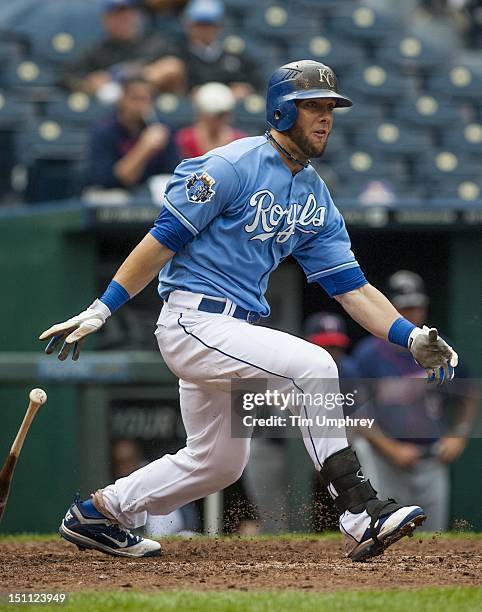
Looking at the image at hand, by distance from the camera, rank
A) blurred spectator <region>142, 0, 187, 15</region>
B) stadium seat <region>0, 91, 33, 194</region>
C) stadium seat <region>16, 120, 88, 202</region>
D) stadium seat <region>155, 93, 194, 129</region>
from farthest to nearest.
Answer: blurred spectator <region>142, 0, 187, 15</region> < stadium seat <region>155, 93, 194, 129</region> < stadium seat <region>0, 91, 33, 194</region> < stadium seat <region>16, 120, 88, 202</region>

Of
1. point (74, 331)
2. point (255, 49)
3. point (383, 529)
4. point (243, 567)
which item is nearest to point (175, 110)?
point (255, 49)

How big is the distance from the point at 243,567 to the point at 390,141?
5722mm

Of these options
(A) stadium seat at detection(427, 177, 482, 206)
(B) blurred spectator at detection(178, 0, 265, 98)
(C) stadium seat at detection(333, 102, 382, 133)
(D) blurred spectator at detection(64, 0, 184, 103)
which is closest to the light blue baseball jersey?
(D) blurred spectator at detection(64, 0, 184, 103)

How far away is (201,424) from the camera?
4.46 metres

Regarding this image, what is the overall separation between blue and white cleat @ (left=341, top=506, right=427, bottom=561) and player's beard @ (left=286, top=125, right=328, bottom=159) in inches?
50.1

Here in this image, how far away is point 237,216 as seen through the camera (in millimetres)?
4289

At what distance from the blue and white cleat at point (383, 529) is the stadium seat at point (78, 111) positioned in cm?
495

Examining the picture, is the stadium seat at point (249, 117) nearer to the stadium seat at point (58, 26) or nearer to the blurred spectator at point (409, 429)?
the stadium seat at point (58, 26)

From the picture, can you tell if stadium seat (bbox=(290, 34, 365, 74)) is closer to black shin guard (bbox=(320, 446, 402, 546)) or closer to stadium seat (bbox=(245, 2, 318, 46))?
stadium seat (bbox=(245, 2, 318, 46))

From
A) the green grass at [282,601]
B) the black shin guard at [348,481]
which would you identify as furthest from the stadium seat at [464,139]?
the green grass at [282,601]

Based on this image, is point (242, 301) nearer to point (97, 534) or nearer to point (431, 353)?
point (431, 353)

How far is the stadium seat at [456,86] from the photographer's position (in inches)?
403

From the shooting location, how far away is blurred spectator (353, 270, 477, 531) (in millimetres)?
6348

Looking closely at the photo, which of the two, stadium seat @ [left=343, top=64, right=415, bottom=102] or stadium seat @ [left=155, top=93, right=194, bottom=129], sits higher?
stadium seat @ [left=343, top=64, right=415, bottom=102]
